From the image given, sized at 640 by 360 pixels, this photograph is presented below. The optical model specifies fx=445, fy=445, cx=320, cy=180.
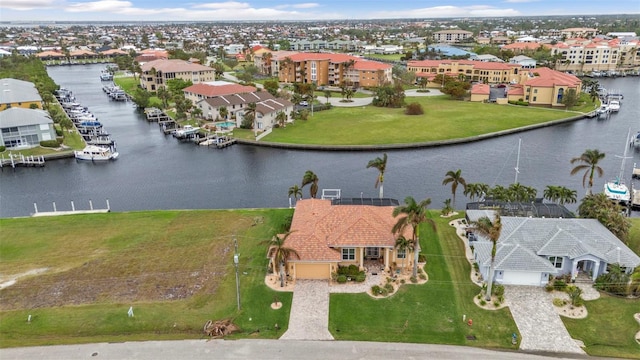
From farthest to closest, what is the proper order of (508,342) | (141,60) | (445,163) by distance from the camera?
(141,60)
(445,163)
(508,342)

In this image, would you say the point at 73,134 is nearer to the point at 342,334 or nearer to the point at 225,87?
the point at 225,87

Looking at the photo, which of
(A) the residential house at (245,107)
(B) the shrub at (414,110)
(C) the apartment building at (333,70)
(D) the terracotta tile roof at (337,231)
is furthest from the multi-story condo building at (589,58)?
(D) the terracotta tile roof at (337,231)

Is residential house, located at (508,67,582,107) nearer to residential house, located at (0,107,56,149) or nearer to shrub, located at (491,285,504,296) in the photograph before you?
shrub, located at (491,285,504,296)

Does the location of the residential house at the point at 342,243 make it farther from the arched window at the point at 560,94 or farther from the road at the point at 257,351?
the arched window at the point at 560,94

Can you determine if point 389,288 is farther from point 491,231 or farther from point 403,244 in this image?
point 491,231

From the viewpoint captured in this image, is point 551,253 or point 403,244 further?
point 551,253

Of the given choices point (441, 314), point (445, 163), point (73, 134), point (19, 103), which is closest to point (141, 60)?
point (19, 103)

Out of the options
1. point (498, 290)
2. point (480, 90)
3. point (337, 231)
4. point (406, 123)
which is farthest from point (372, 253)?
point (480, 90)
